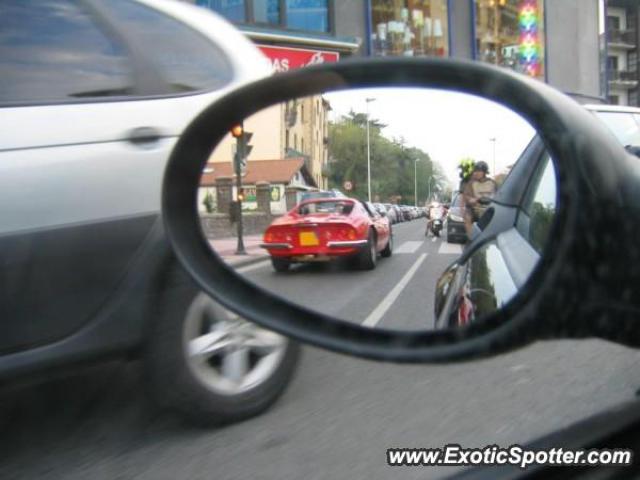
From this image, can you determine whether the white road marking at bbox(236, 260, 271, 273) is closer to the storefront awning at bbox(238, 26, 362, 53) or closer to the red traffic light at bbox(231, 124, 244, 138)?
the red traffic light at bbox(231, 124, 244, 138)

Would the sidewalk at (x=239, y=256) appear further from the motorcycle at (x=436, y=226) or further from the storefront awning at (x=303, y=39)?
the storefront awning at (x=303, y=39)

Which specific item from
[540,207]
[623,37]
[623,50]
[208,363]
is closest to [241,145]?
[540,207]

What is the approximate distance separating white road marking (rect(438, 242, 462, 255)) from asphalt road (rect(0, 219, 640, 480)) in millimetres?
829

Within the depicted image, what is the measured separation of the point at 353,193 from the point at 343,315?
28 cm

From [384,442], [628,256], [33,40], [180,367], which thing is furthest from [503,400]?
[33,40]

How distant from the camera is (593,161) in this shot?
93 centimetres

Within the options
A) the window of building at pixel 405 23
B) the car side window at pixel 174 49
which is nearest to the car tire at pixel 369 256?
the car side window at pixel 174 49

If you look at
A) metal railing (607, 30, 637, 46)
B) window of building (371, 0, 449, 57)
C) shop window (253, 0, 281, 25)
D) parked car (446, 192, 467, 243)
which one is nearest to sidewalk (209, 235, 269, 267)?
parked car (446, 192, 467, 243)

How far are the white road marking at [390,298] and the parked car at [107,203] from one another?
93 centimetres

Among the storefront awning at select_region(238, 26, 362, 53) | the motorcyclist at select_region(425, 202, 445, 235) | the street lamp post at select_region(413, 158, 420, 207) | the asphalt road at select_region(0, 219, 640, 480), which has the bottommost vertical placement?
the asphalt road at select_region(0, 219, 640, 480)

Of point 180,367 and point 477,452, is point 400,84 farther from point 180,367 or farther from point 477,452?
point 180,367

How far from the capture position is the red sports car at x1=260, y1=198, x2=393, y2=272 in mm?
1425

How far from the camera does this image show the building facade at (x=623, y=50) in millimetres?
15220

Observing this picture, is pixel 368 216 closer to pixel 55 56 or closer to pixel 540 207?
pixel 540 207
